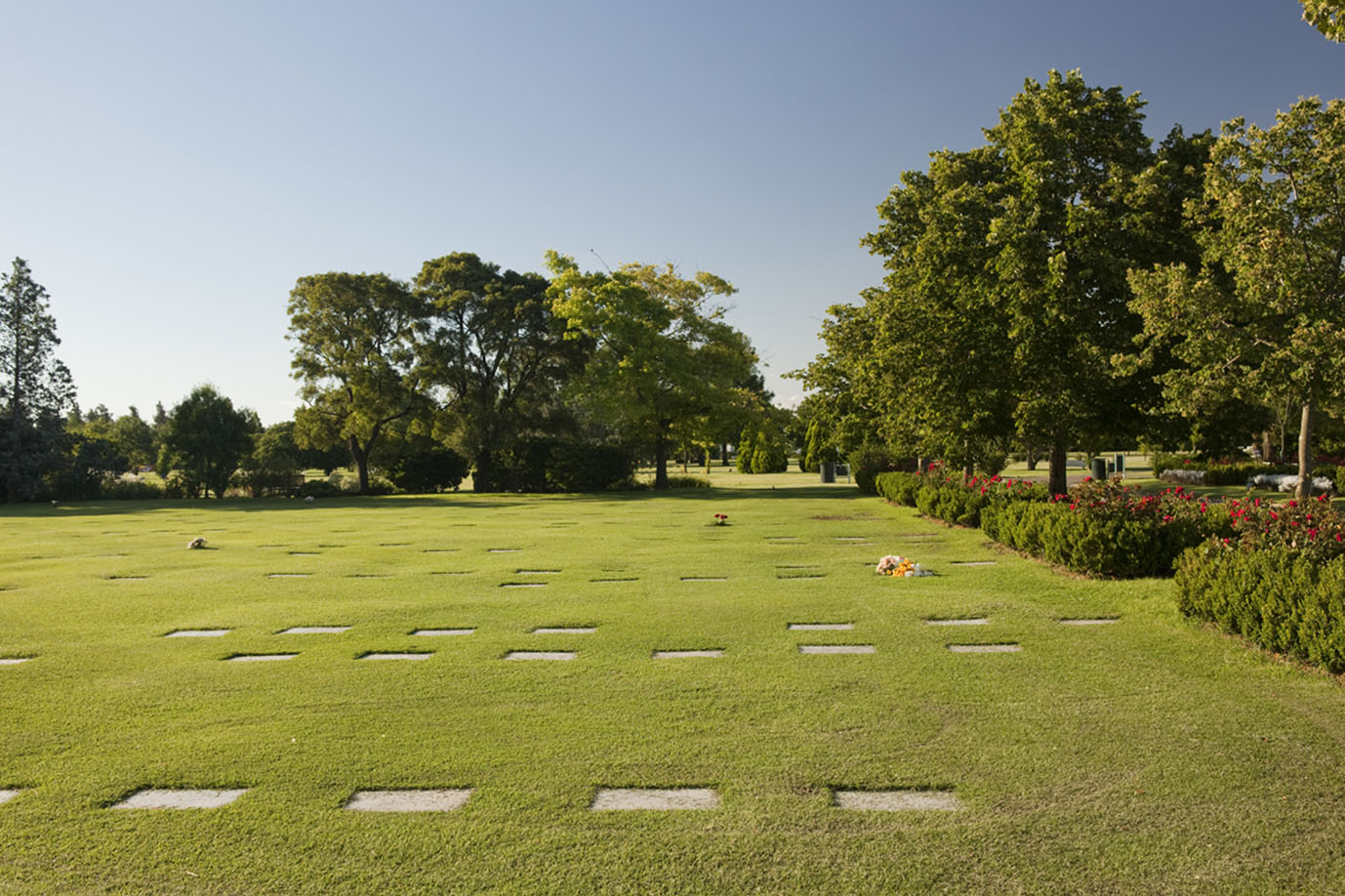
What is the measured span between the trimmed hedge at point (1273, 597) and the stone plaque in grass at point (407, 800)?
5704 mm

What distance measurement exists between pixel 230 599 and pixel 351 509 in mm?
19759

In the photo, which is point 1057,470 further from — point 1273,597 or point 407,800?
point 407,800

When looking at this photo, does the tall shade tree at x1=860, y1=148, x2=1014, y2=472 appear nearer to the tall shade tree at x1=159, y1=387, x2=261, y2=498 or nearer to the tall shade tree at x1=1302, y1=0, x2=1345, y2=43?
the tall shade tree at x1=1302, y1=0, x2=1345, y2=43

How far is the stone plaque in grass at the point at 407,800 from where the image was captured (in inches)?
151

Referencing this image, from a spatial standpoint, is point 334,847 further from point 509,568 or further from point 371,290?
point 371,290

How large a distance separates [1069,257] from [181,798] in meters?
16.1

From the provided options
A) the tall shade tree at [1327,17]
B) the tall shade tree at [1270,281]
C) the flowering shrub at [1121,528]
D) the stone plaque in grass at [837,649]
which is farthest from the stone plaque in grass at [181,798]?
the tall shade tree at [1270,281]

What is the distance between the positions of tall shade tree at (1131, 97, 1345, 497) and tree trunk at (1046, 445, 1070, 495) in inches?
183

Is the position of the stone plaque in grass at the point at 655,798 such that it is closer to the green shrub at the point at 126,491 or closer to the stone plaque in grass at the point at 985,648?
the stone plaque in grass at the point at 985,648

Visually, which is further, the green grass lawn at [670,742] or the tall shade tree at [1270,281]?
the tall shade tree at [1270,281]

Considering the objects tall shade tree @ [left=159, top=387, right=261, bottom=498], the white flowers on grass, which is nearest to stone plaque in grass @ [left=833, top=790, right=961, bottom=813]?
the white flowers on grass

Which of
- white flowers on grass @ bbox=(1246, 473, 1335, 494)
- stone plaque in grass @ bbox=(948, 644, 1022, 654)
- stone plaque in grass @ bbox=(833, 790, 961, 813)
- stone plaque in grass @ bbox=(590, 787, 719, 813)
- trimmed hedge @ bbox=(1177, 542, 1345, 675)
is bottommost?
stone plaque in grass @ bbox=(590, 787, 719, 813)

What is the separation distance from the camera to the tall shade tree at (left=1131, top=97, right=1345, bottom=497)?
36.2 feet

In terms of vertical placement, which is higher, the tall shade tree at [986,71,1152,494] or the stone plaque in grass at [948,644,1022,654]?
the tall shade tree at [986,71,1152,494]
